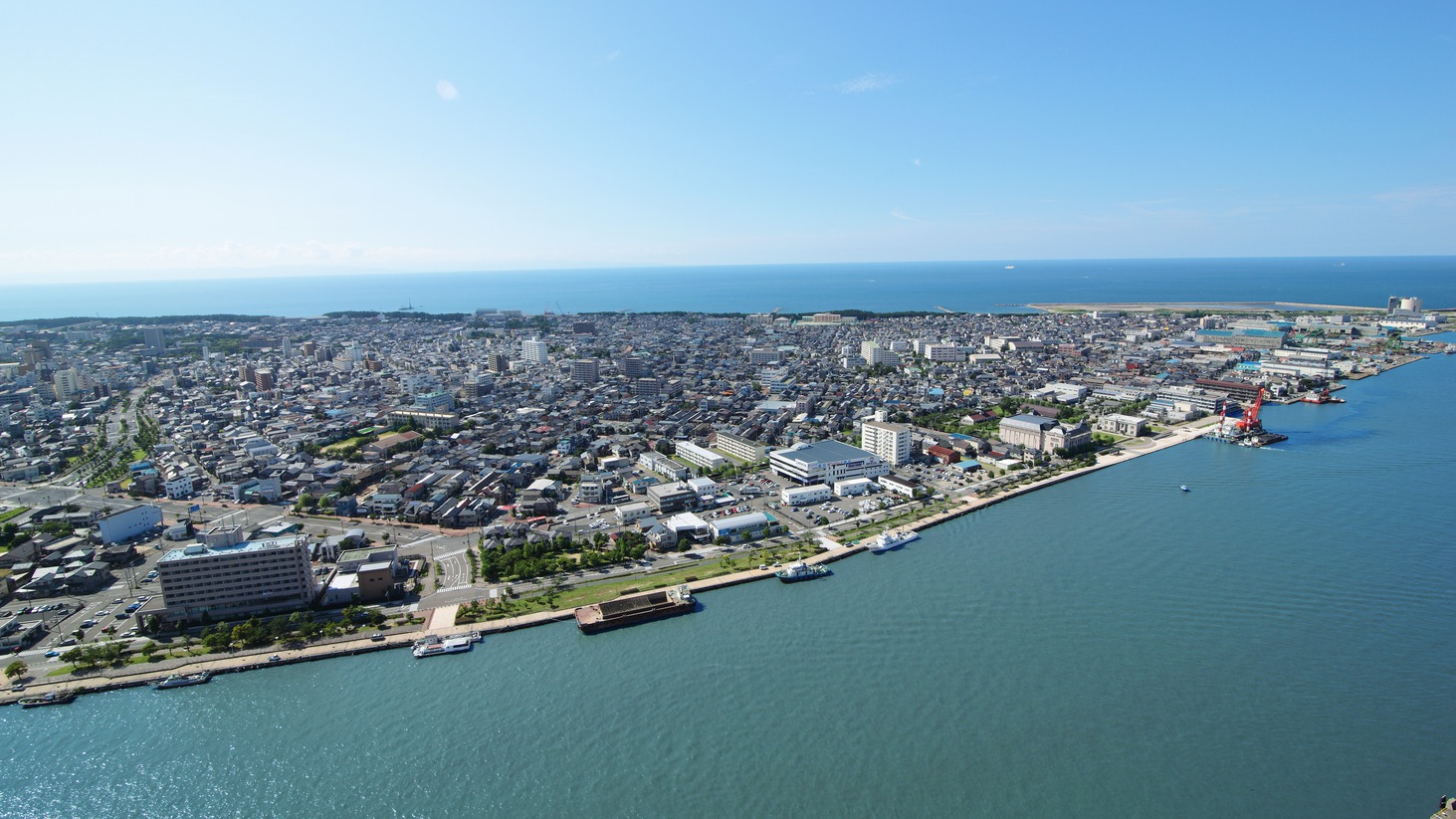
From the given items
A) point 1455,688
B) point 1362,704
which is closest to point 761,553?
point 1362,704

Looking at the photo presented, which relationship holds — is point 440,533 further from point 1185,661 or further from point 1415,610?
point 1415,610

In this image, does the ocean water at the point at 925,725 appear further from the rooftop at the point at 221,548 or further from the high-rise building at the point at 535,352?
the high-rise building at the point at 535,352

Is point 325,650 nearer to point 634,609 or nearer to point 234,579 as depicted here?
point 234,579

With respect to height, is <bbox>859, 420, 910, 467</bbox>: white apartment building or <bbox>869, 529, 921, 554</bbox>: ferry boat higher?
<bbox>859, 420, 910, 467</bbox>: white apartment building

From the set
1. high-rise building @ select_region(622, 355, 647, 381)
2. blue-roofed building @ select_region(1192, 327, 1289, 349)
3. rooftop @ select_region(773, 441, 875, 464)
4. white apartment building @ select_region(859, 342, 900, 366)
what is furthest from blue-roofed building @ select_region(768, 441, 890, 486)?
blue-roofed building @ select_region(1192, 327, 1289, 349)

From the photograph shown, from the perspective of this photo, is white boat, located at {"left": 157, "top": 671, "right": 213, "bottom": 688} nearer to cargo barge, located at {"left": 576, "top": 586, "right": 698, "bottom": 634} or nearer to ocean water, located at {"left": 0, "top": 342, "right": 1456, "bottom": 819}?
ocean water, located at {"left": 0, "top": 342, "right": 1456, "bottom": 819}

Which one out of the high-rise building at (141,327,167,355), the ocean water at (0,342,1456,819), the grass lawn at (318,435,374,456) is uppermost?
the high-rise building at (141,327,167,355)

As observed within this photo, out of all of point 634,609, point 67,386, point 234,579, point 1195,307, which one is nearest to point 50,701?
point 234,579

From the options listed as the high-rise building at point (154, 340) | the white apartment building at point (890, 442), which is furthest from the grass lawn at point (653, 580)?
the high-rise building at point (154, 340)
